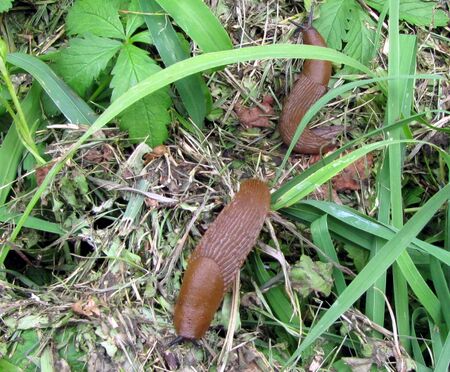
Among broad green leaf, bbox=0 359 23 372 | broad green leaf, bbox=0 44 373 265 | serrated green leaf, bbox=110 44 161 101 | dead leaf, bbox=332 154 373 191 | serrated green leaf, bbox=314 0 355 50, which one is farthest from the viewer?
serrated green leaf, bbox=314 0 355 50

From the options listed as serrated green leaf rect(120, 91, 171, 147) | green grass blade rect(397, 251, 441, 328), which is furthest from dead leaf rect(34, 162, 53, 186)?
green grass blade rect(397, 251, 441, 328)

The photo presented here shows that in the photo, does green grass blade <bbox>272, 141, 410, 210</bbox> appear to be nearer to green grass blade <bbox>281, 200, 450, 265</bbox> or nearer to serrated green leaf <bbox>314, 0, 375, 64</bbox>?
green grass blade <bbox>281, 200, 450, 265</bbox>

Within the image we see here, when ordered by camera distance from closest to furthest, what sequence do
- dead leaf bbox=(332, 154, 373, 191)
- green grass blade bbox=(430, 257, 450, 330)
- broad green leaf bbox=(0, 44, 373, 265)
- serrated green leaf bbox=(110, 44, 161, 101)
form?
1. broad green leaf bbox=(0, 44, 373, 265)
2. green grass blade bbox=(430, 257, 450, 330)
3. serrated green leaf bbox=(110, 44, 161, 101)
4. dead leaf bbox=(332, 154, 373, 191)

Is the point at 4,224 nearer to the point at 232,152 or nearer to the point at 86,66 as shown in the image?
the point at 86,66

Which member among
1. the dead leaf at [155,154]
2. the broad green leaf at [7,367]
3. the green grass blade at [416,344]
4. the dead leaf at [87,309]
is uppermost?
the dead leaf at [155,154]

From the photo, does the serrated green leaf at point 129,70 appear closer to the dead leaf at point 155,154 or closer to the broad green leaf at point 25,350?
the dead leaf at point 155,154

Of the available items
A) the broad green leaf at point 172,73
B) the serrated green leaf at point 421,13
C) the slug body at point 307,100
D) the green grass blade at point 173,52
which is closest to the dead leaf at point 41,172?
the broad green leaf at point 172,73

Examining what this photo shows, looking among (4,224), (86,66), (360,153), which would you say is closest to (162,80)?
(86,66)
